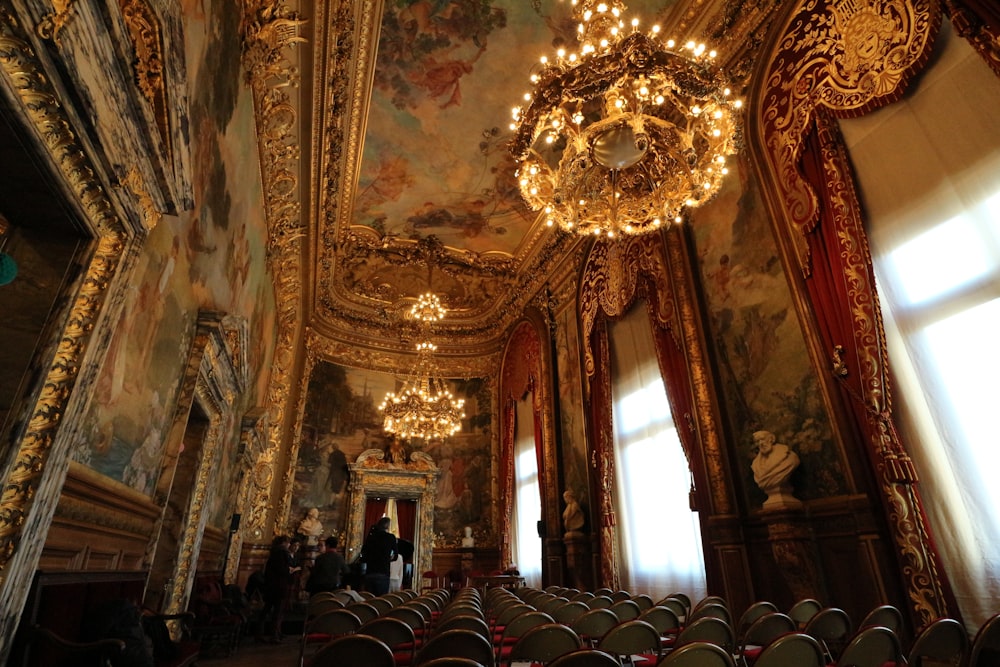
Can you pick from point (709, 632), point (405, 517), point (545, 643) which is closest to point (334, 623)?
point (545, 643)

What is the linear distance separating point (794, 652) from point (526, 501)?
10243mm

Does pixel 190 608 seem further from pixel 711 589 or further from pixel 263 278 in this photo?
pixel 711 589

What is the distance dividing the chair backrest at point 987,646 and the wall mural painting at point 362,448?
12.0 metres

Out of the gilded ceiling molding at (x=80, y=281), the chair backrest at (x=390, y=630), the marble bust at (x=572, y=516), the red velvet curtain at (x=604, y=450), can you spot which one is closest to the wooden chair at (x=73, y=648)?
the gilded ceiling molding at (x=80, y=281)

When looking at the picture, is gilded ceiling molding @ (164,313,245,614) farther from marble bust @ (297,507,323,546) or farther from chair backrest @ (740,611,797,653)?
marble bust @ (297,507,323,546)

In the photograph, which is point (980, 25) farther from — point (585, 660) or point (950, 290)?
point (585, 660)

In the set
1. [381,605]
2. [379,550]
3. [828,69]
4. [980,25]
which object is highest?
[828,69]

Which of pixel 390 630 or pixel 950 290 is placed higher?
pixel 950 290

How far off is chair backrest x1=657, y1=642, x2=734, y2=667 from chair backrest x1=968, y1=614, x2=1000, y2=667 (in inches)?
35.1

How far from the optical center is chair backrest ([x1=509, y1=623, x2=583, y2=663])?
8.42ft

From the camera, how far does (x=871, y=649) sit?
7.52 ft

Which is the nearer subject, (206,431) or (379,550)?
(206,431)

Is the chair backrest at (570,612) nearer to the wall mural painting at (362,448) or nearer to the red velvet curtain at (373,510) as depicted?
the wall mural painting at (362,448)

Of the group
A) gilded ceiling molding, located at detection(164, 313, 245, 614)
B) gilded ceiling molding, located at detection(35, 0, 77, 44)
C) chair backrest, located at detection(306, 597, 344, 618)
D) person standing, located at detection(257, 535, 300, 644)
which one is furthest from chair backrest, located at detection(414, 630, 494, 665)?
person standing, located at detection(257, 535, 300, 644)
